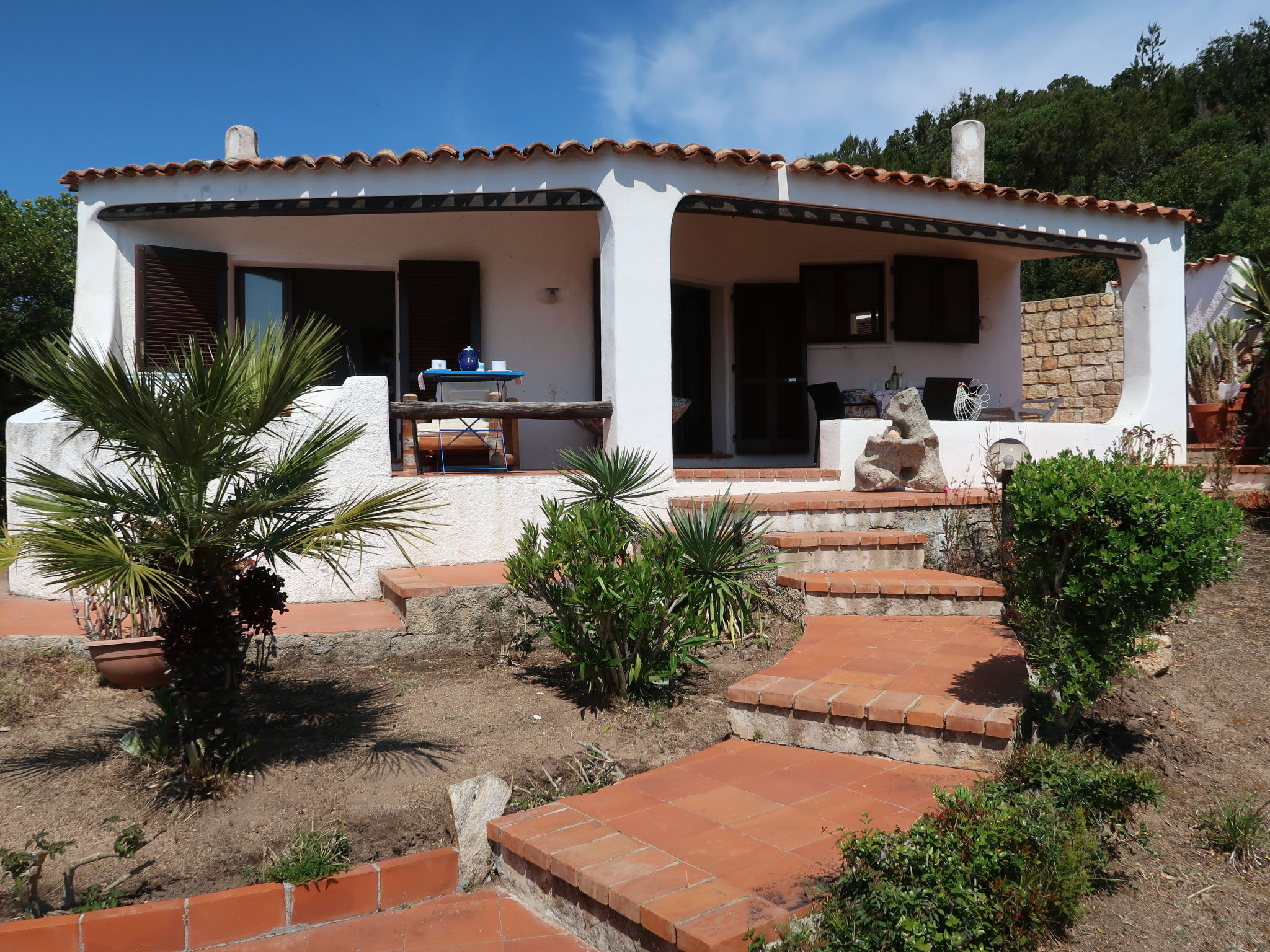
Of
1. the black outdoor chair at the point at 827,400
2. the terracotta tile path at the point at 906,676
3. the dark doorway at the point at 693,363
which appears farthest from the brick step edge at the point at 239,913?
the dark doorway at the point at 693,363

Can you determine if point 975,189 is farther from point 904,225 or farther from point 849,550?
point 849,550

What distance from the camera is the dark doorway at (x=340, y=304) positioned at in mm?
8883

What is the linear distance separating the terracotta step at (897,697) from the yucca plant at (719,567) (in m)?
0.45

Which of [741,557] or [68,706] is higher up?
[741,557]

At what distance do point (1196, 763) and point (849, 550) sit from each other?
284cm

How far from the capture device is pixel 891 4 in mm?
11961

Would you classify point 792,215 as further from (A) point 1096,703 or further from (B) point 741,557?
(A) point 1096,703

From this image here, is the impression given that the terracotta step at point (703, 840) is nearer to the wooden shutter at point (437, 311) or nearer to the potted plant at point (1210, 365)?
the wooden shutter at point (437, 311)

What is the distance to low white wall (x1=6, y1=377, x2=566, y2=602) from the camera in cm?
655

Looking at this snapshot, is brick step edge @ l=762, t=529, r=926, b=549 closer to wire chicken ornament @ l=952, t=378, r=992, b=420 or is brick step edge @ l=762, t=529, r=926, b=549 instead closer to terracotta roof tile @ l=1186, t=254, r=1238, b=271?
wire chicken ornament @ l=952, t=378, r=992, b=420

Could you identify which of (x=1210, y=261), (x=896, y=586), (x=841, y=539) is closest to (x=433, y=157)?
(x=841, y=539)

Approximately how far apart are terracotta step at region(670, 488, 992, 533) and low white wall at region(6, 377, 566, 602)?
1459mm

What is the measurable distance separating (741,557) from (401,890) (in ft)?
8.86

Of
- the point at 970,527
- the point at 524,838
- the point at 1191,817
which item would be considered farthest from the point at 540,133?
the point at 1191,817
